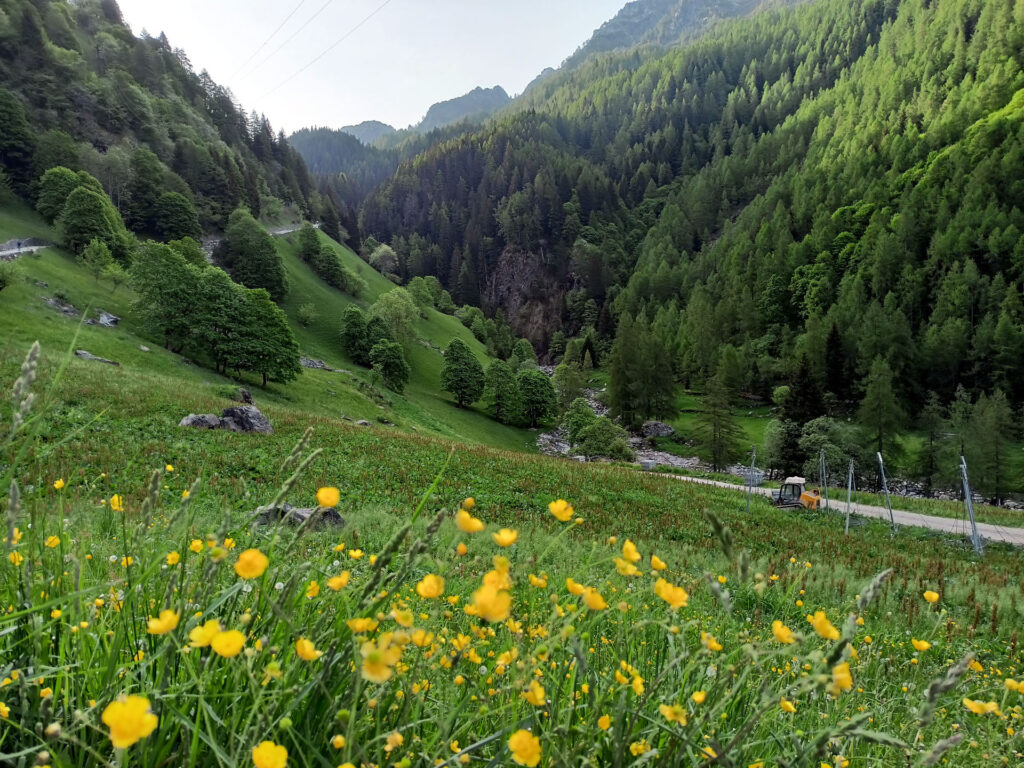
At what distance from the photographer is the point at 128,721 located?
1.91 feet

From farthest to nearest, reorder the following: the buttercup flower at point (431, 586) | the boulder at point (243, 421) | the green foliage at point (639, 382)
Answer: the green foliage at point (639, 382)
the boulder at point (243, 421)
the buttercup flower at point (431, 586)

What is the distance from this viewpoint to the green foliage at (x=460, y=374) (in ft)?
217

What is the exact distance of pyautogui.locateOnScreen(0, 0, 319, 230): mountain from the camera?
212ft

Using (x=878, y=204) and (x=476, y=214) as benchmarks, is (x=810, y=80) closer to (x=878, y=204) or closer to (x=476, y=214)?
(x=878, y=204)

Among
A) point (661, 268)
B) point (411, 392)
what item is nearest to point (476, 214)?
point (661, 268)

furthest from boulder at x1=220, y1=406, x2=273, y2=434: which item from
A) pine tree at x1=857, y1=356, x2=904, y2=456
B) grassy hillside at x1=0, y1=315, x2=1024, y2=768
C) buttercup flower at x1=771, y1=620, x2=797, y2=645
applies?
pine tree at x1=857, y1=356, x2=904, y2=456

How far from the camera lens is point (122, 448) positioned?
43.1 feet

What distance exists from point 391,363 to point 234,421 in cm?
4204

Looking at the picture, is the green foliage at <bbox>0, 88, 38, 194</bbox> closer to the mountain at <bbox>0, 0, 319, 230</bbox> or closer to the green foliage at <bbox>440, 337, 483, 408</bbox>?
the mountain at <bbox>0, 0, 319, 230</bbox>

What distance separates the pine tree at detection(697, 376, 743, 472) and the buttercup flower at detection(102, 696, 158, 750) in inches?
1972

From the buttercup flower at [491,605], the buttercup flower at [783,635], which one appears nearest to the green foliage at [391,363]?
the buttercup flower at [783,635]

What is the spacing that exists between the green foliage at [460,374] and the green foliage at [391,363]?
6.91m

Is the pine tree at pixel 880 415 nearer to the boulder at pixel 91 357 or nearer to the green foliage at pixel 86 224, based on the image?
the boulder at pixel 91 357

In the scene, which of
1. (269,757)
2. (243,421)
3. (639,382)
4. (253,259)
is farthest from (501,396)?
(269,757)
